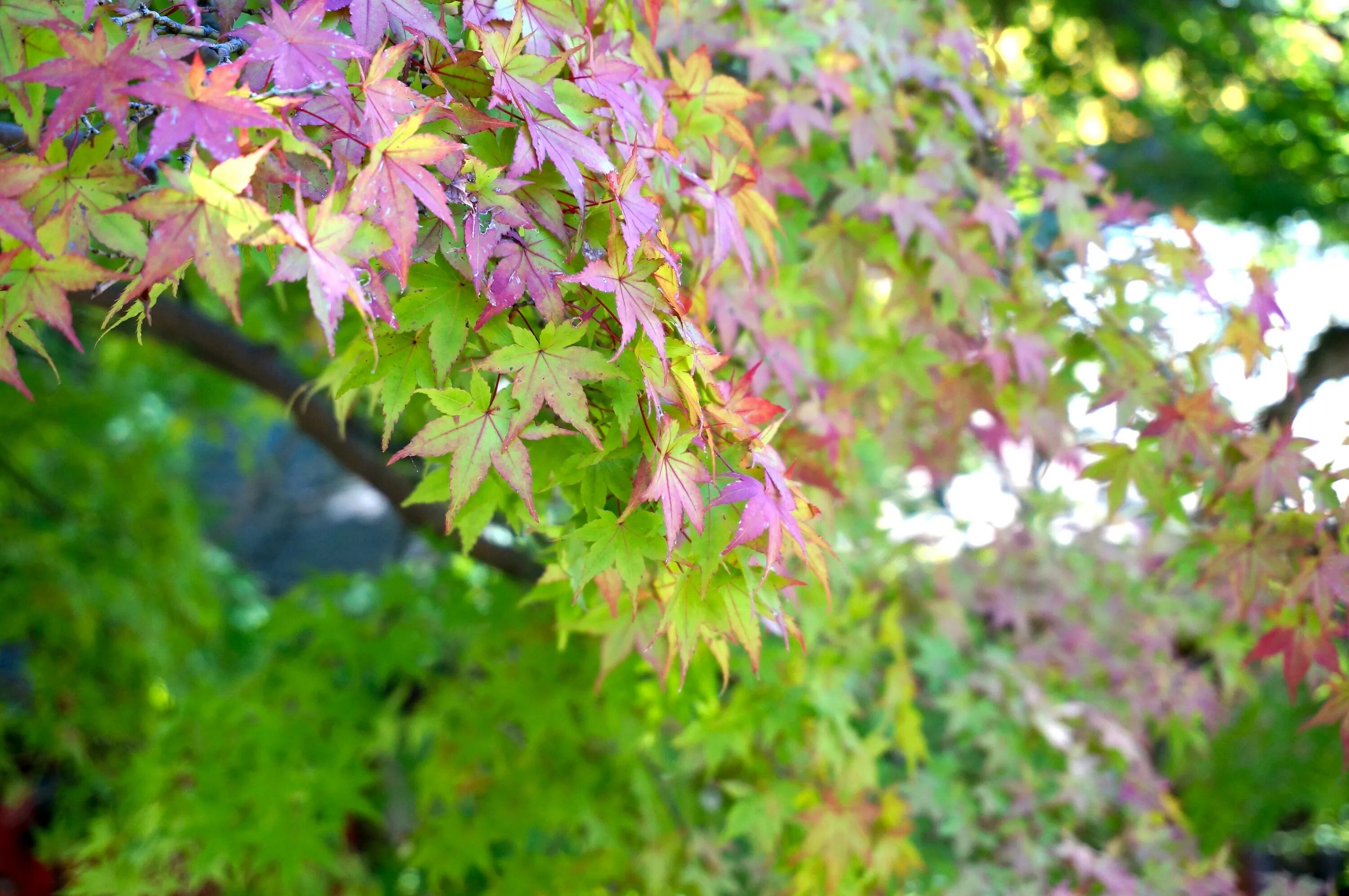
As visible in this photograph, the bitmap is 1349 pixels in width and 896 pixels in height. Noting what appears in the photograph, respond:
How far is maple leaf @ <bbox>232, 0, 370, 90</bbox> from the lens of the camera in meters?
0.77

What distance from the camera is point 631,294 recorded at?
2.76ft

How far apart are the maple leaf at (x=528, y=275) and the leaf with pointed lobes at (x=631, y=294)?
0.02 meters

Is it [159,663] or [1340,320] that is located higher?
[1340,320]

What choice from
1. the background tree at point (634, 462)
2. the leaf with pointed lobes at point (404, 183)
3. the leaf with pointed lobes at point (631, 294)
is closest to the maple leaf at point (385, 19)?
the background tree at point (634, 462)

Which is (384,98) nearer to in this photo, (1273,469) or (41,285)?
(41,285)

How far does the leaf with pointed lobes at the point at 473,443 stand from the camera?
0.85m

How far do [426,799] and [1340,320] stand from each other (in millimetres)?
3289

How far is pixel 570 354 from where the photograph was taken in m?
0.86

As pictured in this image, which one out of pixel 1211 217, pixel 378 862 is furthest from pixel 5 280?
pixel 1211 217

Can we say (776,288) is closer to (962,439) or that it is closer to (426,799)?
(962,439)

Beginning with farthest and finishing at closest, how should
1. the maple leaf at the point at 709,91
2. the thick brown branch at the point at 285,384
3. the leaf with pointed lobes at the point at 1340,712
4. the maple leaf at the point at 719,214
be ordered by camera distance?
the thick brown branch at the point at 285,384
the leaf with pointed lobes at the point at 1340,712
the maple leaf at the point at 709,91
the maple leaf at the point at 719,214

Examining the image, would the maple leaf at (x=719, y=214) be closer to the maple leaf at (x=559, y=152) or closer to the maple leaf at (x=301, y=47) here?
the maple leaf at (x=559, y=152)

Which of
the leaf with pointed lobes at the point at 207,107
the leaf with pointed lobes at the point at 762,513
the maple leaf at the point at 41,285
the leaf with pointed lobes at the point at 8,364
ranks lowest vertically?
the leaf with pointed lobes at the point at 8,364

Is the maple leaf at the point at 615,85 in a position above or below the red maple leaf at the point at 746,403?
above
